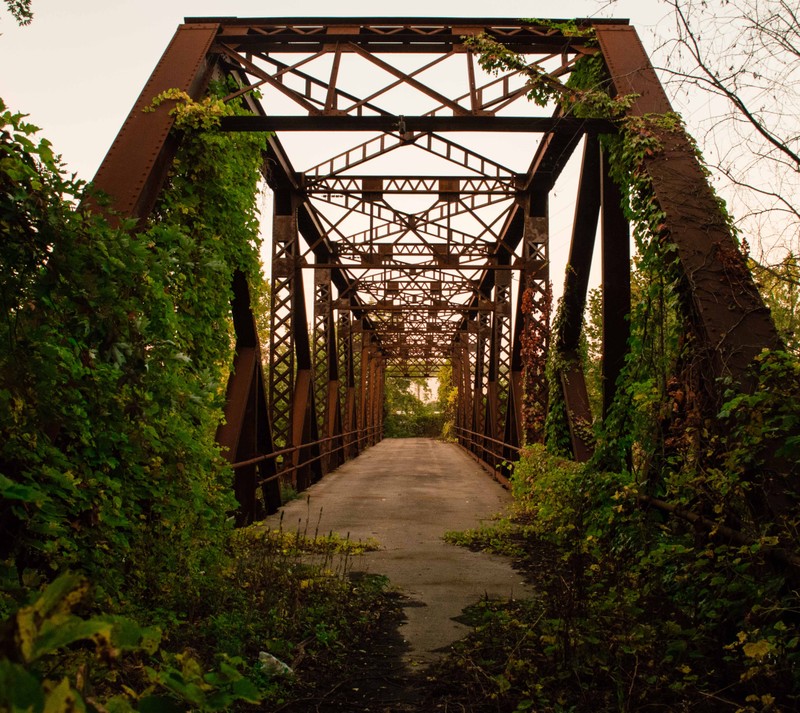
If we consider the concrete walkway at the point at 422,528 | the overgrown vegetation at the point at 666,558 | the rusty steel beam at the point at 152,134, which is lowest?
the concrete walkway at the point at 422,528

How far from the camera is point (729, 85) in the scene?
4.12 metres

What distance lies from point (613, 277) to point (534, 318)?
455 cm

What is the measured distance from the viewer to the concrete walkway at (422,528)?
17.3 ft

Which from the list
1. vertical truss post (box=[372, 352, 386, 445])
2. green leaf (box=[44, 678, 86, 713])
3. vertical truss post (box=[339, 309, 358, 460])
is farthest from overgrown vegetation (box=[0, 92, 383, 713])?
vertical truss post (box=[372, 352, 386, 445])

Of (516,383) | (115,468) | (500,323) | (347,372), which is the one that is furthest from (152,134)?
(347,372)

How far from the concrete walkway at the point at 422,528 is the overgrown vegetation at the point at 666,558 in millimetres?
396

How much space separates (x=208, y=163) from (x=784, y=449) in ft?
17.0

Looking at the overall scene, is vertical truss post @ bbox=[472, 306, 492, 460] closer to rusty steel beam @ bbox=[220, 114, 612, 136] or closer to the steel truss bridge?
the steel truss bridge

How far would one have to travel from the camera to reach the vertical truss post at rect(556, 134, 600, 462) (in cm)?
740

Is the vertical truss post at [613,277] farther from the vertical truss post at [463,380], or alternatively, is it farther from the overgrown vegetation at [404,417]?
the overgrown vegetation at [404,417]

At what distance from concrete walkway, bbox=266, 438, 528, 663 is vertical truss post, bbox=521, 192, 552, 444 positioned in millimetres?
1616

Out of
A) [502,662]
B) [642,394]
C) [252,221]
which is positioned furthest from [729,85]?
[252,221]

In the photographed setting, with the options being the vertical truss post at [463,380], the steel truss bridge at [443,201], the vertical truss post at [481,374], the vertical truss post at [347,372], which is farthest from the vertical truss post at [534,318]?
the vertical truss post at [463,380]

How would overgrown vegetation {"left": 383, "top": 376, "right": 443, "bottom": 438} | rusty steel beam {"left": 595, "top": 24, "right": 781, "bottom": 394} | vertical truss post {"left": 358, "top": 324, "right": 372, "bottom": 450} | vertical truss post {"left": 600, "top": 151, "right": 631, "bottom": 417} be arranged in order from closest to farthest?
rusty steel beam {"left": 595, "top": 24, "right": 781, "bottom": 394} → vertical truss post {"left": 600, "top": 151, "right": 631, "bottom": 417} → vertical truss post {"left": 358, "top": 324, "right": 372, "bottom": 450} → overgrown vegetation {"left": 383, "top": 376, "right": 443, "bottom": 438}
